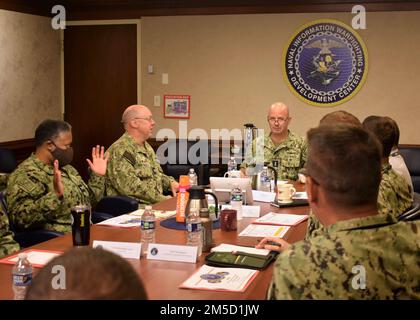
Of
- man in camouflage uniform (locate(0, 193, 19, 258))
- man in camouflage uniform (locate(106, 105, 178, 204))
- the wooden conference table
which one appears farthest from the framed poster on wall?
man in camouflage uniform (locate(0, 193, 19, 258))

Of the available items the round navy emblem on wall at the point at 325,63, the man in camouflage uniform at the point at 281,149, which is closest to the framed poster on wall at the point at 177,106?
the round navy emblem on wall at the point at 325,63

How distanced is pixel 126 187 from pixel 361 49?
11.7ft

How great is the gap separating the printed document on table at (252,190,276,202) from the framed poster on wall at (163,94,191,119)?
11.1 feet

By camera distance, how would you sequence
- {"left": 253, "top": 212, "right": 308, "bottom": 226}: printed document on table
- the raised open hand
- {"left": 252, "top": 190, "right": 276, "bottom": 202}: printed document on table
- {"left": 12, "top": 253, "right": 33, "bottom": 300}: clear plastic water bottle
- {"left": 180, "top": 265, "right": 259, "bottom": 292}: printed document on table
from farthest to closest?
{"left": 252, "top": 190, "right": 276, "bottom": 202}: printed document on table, the raised open hand, {"left": 253, "top": 212, "right": 308, "bottom": 226}: printed document on table, {"left": 180, "top": 265, "right": 259, "bottom": 292}: printed document on table, {"left": 12, "top": 253, "right": 33, "bottom": 300}: clear plastic water bottle

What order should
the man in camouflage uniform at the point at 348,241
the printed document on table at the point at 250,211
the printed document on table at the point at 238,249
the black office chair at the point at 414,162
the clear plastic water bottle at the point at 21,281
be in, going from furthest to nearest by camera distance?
the black office chair at the point at 414,162 < the printed document on table at the point at 250,211 < the printed document on table at the point at 238,249 < the clear plastic water bottle at the point at 21,281 < the man in camouflage uniform at the point at 348,241

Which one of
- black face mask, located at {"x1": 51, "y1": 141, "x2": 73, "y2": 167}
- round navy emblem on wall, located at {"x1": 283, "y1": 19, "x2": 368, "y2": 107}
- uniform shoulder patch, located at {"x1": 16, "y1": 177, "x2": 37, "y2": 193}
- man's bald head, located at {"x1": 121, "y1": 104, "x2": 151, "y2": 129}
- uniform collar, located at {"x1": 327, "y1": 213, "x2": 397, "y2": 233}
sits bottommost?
uniform shoulder patch, located at {"x1": 16, "y1": 177, "x2": 37, "y2": 193}

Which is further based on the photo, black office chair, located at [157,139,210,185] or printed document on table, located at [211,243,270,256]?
black office chair, located at [157,139,210,185]

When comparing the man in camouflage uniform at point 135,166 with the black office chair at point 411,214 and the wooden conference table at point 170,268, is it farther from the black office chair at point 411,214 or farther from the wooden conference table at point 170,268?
the black office chair at point 411,214

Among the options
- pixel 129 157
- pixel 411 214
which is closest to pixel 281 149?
pixel 129 157

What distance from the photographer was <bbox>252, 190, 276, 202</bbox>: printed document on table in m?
4.01

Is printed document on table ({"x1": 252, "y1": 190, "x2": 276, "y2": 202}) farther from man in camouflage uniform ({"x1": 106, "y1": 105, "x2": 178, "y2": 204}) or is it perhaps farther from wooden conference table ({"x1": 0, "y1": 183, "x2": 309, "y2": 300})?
man in camouflage uniform ({"x1": 106, "y1": 105, "x2": 178, "y2": 204})

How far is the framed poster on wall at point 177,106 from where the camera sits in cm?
738

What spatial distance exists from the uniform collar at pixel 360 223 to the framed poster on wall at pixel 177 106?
18.8 ft
